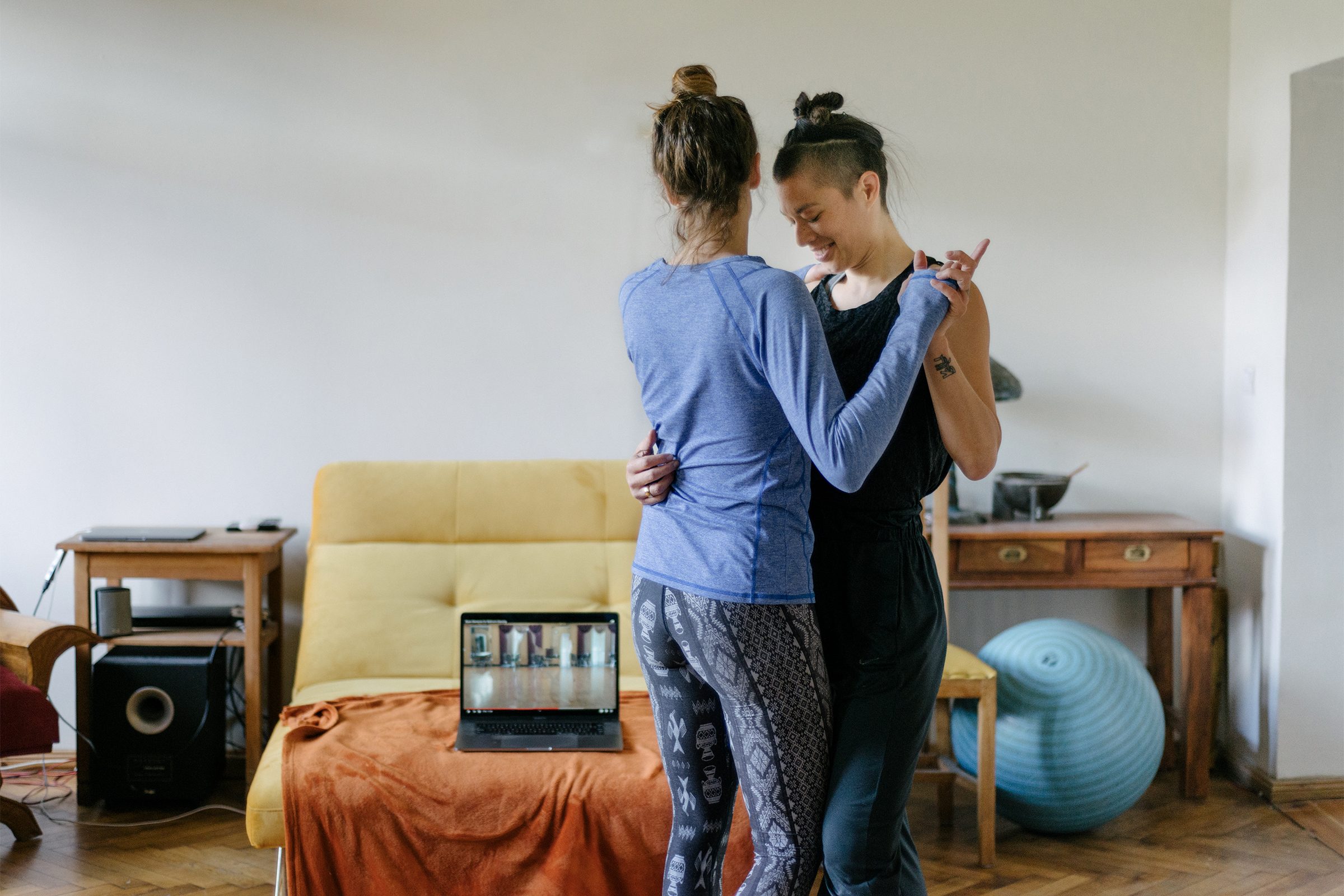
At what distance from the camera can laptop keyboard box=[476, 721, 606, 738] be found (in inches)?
95.0

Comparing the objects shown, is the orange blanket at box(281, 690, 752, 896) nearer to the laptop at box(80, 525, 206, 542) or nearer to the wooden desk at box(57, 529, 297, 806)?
the wooden desk at box(57, 529, 297, 806)

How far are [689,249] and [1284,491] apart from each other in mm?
2478

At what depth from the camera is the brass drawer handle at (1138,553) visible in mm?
3051

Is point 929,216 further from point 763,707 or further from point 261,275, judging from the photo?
point 763,707

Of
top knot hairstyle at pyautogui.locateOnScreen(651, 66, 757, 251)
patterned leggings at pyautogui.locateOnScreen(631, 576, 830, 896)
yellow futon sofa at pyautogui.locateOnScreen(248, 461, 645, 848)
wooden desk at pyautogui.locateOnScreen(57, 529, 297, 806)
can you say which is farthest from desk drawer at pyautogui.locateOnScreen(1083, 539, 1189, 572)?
wooden desk at pyautogui.locateOnScreen(57, 529, 297, 806)

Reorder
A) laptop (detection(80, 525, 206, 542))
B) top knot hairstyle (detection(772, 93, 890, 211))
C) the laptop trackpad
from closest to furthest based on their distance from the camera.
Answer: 1. top knot hairstyle (detection(772, 93, 890, 211))
2. the laptop trackpad
3. laptop (detection(80, 525, 206, 542))

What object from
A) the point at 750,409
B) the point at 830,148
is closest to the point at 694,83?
the point at 830,148

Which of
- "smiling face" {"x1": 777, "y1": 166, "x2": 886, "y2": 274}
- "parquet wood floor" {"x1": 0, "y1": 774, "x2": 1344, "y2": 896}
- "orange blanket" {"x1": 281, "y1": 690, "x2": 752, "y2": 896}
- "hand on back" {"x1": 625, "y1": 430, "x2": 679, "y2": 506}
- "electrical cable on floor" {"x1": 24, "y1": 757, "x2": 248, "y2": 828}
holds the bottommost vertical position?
"parquet wood floor" {"x1": 0, "y1": 774, "x2": 1344, "y2": 896}

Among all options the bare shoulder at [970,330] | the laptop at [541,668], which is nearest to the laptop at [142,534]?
the laptop at [541,668]

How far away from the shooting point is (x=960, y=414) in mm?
1351

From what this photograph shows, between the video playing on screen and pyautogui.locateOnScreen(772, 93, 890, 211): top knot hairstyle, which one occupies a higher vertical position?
pyautogui.locateOnScreen(772, 93, 890, 211): top knot hairstyle

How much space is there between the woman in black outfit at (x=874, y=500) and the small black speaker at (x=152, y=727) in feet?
6.53

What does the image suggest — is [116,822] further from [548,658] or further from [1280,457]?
[1280,457]

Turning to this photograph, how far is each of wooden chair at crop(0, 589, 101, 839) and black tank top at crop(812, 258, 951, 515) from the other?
209cm
